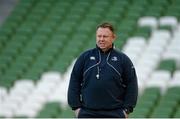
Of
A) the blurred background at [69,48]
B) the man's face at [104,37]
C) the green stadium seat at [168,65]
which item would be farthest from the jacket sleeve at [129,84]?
the green stadium seat at [168,65]

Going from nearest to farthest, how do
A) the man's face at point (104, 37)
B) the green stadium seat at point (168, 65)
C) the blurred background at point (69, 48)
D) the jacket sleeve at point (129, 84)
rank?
the man's face at point (104, 37) < the jacket sleeve at point (129, 84) < the blurred background at point (69, 48) < the green stadium seat at point (168, 65)

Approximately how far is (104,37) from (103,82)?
0.34 meters

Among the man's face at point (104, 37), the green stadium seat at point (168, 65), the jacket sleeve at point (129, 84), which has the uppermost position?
the man's face at point (104, 37)

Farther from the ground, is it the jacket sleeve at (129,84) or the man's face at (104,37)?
Result: the man's face at (104,37)

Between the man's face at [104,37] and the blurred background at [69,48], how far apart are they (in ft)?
13.3

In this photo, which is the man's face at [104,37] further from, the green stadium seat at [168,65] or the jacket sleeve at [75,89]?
the green stadium seat at [168,65]

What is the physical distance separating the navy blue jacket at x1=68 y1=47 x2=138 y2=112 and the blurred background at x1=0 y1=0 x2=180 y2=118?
12.6ft

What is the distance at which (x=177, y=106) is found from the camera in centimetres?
878

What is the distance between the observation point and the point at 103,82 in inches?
183

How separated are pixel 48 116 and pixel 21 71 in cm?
178

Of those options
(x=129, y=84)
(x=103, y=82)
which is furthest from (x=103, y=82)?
(x=129, y=84)

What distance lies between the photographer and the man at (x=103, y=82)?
15.2ft

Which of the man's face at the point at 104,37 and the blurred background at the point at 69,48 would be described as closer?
the man's face at the point at 104,37

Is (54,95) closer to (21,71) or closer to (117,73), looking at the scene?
(21,71)
